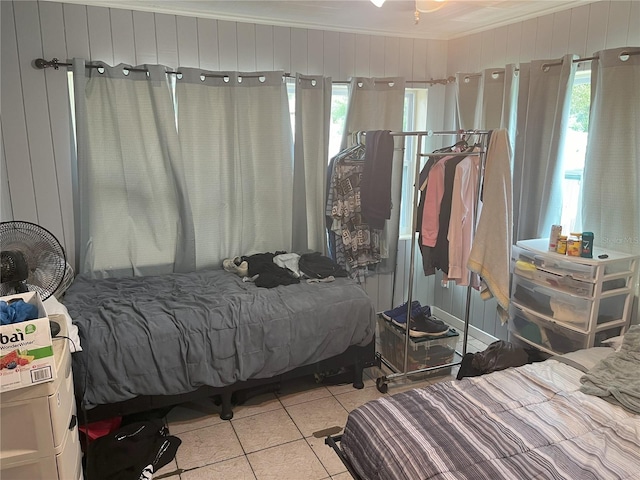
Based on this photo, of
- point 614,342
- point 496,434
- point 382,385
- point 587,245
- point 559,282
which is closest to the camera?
point 496,434

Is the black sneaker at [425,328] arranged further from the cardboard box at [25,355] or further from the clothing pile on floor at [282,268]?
the cardboard box at [25,355]

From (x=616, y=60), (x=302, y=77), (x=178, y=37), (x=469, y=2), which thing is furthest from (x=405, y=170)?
(x=178, y=37)

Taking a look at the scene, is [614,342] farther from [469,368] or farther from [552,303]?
[469,368]

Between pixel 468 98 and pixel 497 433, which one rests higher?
pixel 468 98

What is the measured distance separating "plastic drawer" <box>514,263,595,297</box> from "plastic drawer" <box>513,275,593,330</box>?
0.03 metres

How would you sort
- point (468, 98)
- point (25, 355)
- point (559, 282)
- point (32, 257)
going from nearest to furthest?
point (25, 355) → point (32, 257) → point (559, 282) → point (468, 98)

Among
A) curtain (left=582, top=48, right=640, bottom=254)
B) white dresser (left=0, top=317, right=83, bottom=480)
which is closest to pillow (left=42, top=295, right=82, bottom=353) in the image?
white dresser (left=0, top=317, right=83, bottom=480)

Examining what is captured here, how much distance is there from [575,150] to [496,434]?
2.12 meters

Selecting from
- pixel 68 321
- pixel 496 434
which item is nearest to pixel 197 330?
pixel 68 321

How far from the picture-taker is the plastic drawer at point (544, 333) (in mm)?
2668

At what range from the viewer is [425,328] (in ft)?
10.7

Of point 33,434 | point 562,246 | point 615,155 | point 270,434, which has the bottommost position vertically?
point 270,434

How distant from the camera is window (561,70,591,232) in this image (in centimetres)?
301

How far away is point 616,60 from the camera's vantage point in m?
2.59
